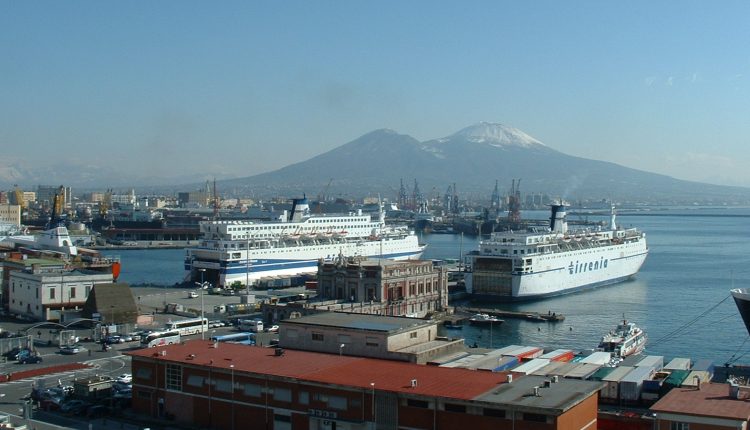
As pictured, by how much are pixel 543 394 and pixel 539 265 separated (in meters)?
13.9

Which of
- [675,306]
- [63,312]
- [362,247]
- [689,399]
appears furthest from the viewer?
[362,247]

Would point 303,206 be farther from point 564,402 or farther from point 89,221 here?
point 89,221

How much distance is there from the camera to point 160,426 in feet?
25.0

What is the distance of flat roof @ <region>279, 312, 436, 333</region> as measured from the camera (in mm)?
8859

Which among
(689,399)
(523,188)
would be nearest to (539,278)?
(689,399)

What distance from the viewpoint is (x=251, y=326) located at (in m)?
13.9

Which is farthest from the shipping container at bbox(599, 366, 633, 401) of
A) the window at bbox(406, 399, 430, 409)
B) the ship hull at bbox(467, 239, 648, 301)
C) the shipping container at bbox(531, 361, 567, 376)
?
the ship hull at bbox(467, 239, 648, 301)

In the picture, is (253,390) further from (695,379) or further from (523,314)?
(523,314)

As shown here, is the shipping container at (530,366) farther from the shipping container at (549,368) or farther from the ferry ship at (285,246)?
the ferry ship at (285,246)

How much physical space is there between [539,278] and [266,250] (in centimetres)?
702

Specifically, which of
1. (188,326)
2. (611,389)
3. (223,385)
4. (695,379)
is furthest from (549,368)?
(188,326)

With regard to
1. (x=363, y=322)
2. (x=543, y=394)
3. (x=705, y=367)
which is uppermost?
(x=363, y=322)

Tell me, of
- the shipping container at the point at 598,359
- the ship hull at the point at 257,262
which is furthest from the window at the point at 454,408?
the ship hull at the point at 257,262

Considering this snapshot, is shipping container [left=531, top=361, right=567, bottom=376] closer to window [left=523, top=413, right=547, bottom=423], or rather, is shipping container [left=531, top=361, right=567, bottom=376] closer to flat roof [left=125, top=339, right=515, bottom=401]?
flat roof [left=125, top=339, right=515, bottom=401]
